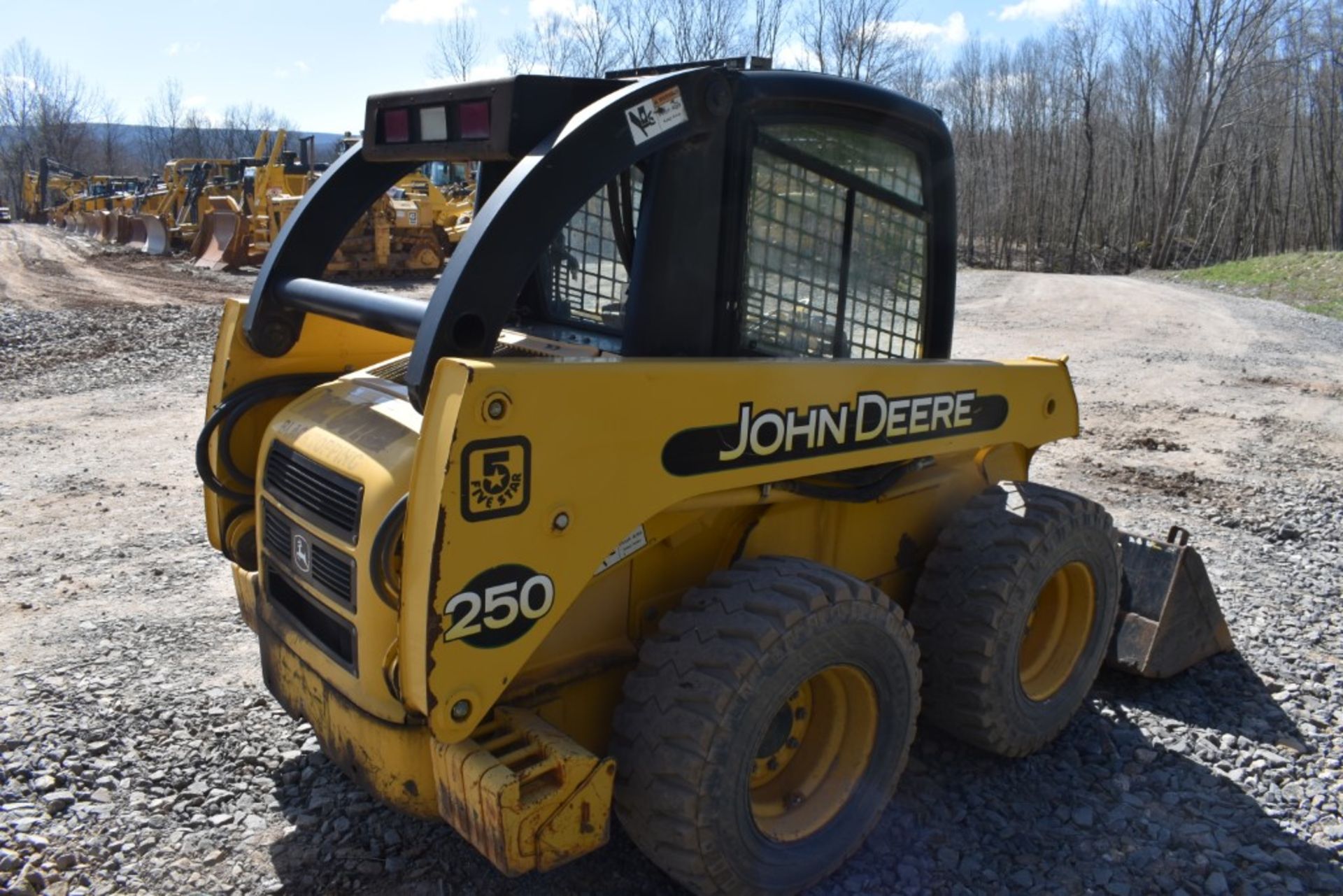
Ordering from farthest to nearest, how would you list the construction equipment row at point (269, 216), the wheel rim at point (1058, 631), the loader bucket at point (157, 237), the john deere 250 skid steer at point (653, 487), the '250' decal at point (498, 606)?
the loader bucket at point (157, 237) → the construction equipment row at point (269, 216) → the wheel rim at point (1058, 631) → the john deere 250 skid steer at point (653, 487) → the '250' decal at point (498, 606)

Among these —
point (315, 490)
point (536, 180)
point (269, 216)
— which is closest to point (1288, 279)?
point (269, 216)

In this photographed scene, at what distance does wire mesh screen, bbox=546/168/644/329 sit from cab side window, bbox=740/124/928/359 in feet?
1.27

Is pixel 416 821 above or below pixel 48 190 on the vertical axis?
below

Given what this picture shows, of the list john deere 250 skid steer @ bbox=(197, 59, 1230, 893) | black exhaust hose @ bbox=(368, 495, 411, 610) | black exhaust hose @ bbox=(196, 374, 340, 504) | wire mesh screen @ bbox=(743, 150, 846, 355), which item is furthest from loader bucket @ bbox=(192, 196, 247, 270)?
black exhaust hose @ bbox=(368, 495, 411, 610)

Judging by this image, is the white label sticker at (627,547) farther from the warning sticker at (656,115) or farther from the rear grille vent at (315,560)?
the warning sticker at (656,115)

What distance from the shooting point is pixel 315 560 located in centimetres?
276

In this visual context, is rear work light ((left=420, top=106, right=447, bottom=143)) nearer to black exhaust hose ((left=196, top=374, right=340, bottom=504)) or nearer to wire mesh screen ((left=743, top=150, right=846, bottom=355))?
wire mesh screen ((left=743, top=150, right=846, bottom=355))

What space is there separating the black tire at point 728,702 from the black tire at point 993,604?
25.5 inches

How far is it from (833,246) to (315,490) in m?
1.71

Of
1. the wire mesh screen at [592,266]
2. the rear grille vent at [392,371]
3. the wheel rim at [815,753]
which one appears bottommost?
the wheel rim at [815,753]

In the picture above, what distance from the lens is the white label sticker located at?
2580 mm

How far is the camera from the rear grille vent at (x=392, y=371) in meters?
3.18

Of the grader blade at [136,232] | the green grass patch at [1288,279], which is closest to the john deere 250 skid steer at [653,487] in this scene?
the green grass patch at [1288,279]

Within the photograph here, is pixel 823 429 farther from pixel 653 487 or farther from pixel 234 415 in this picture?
pixel 234 415
